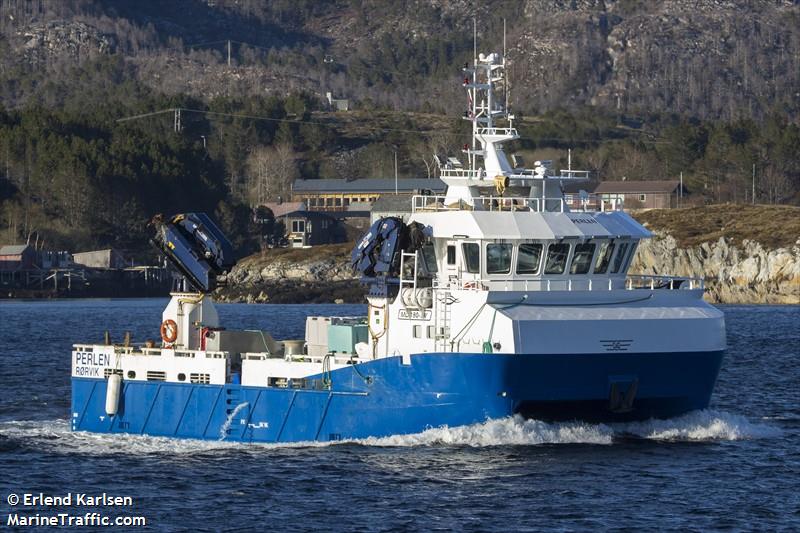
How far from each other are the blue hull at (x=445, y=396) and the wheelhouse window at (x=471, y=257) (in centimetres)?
280

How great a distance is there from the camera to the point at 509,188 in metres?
36.3

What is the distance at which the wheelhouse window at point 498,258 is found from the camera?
3469 cm

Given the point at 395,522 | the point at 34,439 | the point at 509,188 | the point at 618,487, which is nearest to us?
the point at 395,522

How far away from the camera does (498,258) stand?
34781 mm

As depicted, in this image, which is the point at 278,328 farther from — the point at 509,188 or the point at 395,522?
the point at 395,522

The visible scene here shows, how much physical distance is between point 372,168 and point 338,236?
102 ft

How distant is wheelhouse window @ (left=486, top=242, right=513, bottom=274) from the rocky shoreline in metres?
79.6

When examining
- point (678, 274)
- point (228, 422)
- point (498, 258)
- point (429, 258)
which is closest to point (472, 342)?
point (498, 258)

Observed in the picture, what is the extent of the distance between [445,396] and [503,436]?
58.7 inches

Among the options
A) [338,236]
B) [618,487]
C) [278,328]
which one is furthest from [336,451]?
[338,236]

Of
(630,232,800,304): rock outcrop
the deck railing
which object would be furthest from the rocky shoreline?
the deck railing

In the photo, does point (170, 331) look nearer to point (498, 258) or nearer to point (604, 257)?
point (498, 258)

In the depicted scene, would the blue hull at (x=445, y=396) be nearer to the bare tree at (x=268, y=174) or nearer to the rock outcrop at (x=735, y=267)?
the rock outcrop at (x=735, y=267)

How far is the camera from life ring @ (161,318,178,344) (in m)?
39.4
